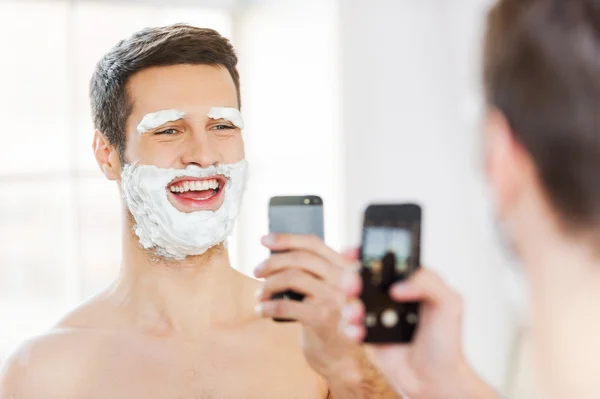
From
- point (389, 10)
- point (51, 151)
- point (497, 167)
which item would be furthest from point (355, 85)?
point (497, 167)

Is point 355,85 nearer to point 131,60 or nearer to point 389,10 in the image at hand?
point 389,10

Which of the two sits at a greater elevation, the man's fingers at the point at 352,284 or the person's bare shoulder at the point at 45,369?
the man's fingers at the point at 352,284

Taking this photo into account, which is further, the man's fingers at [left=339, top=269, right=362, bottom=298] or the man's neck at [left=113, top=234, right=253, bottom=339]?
the man's neck at [left=113, top=234, right=253, bottom=339]

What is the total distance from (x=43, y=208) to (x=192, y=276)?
144 cm

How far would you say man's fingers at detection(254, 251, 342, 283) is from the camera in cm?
99

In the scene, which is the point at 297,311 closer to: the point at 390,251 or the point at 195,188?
the point at 390,251

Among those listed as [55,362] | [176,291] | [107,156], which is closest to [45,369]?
[55,362]

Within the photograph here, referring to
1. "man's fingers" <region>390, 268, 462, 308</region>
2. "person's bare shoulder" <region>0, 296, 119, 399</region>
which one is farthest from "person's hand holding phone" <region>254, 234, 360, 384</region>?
"person's bare shoulder" <region>0, 296, 119, 399</region>

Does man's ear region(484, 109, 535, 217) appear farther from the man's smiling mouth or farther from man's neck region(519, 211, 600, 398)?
the man's smiling mouth

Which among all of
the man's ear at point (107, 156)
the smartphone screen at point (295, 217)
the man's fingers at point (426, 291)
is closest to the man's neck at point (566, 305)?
the man's fingers at point (426, 291)

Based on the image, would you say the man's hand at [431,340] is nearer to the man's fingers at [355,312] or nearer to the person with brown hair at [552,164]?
the man's fingers at [355,312]

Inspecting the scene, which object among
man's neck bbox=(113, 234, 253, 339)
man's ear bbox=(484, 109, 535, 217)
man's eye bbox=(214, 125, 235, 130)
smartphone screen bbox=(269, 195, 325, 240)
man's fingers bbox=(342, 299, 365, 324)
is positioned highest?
man's eye bbox=(214, 125, 235, 130)

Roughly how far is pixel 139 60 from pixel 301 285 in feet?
1.67

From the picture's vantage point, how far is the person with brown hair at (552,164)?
2.05ft
